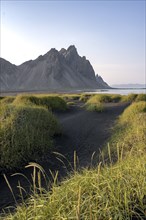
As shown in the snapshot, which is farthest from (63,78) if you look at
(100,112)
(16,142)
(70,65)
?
(16,142)

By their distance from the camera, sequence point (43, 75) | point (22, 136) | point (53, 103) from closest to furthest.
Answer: point (22, 136), point (53, 103), point (43, 75)

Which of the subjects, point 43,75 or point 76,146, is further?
point 43,75

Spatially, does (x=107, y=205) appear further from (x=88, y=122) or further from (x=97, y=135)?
(x=88, y=122)

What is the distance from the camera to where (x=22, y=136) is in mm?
8945

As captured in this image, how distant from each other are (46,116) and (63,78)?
154m

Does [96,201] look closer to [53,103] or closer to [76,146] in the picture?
[76,146]

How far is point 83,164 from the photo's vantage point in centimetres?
819

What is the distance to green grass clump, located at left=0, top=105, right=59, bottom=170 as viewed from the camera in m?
8.34

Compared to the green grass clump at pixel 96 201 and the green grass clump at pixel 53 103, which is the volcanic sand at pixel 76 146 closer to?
the green grass clump at pixel 96 201

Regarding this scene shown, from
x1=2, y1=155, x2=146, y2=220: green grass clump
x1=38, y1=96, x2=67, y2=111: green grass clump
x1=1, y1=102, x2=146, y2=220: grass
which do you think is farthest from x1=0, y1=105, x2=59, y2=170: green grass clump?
x1=38, y1=96, x2=67, y2=111: green grass clump

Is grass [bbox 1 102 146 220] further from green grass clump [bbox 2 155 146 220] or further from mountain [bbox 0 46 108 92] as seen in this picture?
mountain [bbox 0 46 108 92]

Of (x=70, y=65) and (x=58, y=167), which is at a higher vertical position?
(x=70, y=65)

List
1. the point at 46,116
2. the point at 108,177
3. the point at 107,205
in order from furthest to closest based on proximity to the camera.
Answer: the point at 46,116
the point at 108,177
the point at 107,205

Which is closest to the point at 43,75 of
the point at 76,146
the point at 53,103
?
the point at 53,103
